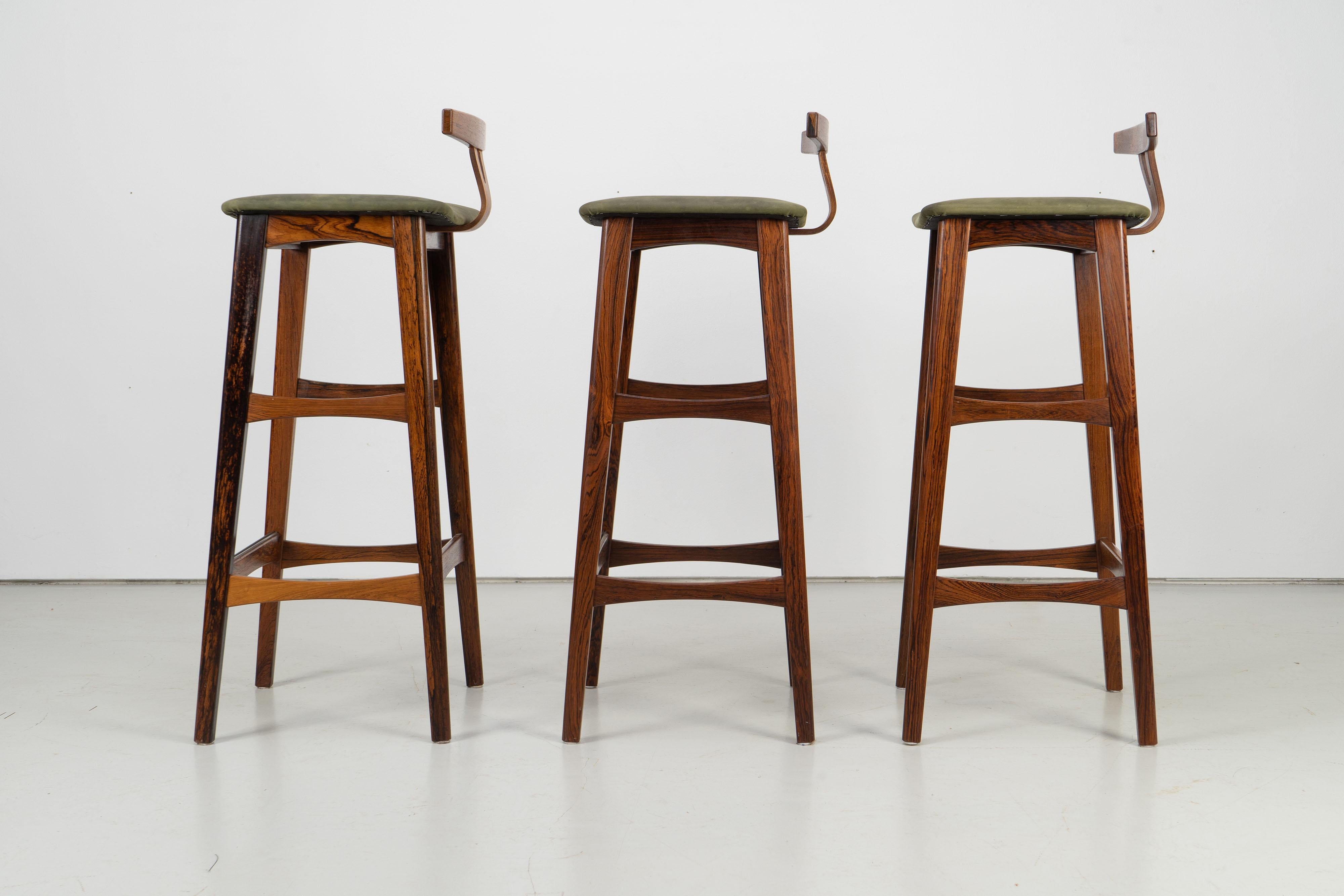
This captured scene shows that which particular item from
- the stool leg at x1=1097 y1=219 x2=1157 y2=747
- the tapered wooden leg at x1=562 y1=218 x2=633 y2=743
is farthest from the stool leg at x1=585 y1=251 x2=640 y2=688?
the stool leg at x1=1097 y1=219 x2=1157 y2=747

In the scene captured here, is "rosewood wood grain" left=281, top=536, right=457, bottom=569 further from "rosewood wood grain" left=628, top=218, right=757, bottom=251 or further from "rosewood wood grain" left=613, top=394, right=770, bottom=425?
"rosewood wood grain" left=628, top=218, right=757, bottom=251

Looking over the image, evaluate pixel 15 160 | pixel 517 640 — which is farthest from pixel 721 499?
pixel 15 160

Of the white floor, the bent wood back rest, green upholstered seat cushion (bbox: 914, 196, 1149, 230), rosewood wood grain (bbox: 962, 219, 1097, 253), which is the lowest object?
the white floor

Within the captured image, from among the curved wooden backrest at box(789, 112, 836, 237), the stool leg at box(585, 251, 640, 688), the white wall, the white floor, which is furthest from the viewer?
the white wall

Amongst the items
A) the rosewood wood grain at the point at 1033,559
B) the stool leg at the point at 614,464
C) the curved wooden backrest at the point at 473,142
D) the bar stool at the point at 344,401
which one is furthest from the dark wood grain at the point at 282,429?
the rosewood wood grain at the point at 1033,559

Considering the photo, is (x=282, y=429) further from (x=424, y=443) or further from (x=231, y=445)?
(x=424, y=443)

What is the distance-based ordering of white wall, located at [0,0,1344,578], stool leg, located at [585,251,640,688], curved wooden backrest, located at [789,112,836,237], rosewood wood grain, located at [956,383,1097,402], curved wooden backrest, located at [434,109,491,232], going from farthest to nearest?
1. white wall, located at [0,0,1344,578]
2. stool leg, located at [585,251,640,688]
3. rosewood wood grain, located at [956,383,1097,402]
4. curved wooden backrest, located at [789,112,836,237]
5. curved wooden backrest, located at [434,109,491,232]

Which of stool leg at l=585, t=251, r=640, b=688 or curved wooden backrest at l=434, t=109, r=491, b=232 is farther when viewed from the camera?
stool leg at l=585, t=251, r=640, b=688

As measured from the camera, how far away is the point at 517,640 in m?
2.28

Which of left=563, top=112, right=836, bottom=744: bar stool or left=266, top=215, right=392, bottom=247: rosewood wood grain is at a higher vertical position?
left=266, top=215, right=392, bottom=247: rosewood wood grain

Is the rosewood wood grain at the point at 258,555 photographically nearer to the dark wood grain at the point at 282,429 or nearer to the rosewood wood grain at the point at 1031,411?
the dark wood grain at the point at 282,429

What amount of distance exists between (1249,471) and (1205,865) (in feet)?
6.45

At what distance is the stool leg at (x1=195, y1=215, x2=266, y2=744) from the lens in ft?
5.27

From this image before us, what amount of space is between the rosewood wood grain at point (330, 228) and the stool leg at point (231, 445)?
23mm
